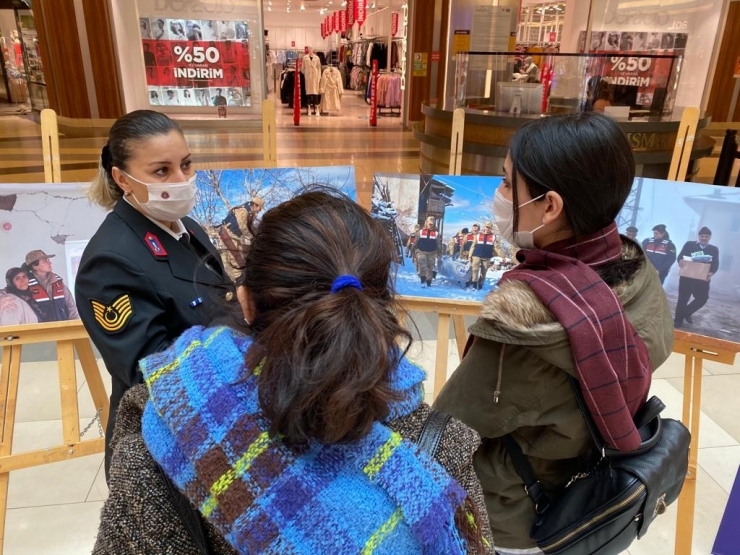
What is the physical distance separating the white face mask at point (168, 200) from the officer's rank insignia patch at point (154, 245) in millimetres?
121

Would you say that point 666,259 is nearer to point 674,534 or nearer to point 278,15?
point 674,534

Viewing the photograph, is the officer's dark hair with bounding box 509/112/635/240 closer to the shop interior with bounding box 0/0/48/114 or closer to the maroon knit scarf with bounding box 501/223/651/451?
the maroon knit scarf with bounding box 501/223/651/451

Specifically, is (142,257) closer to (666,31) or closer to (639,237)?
(639,237)


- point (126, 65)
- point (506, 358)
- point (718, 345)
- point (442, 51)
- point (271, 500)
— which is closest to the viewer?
point (271, 500)

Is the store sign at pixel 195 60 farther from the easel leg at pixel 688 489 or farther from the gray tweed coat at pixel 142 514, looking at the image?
the gray tweed coat at pixel 142 514

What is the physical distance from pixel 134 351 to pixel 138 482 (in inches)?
27.5

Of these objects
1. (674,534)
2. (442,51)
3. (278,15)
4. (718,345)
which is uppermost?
(278,15)

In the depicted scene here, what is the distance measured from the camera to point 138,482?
66cm

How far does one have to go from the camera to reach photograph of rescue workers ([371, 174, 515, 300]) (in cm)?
231

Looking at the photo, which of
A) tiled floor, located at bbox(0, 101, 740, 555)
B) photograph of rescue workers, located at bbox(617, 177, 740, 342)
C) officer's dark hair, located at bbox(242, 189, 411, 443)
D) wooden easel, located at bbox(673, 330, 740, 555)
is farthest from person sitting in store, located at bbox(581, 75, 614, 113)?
officer's dark hair, located at bbox(242, 189, 411, 443)

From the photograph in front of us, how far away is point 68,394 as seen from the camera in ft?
7.00

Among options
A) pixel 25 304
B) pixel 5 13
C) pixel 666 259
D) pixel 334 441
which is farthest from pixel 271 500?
pixel 5 13

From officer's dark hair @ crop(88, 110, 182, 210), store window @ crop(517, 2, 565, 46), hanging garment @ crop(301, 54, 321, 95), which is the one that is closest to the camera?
officer's dark hair @ crop(88, 110, 182, 210)

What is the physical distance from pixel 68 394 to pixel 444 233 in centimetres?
171
